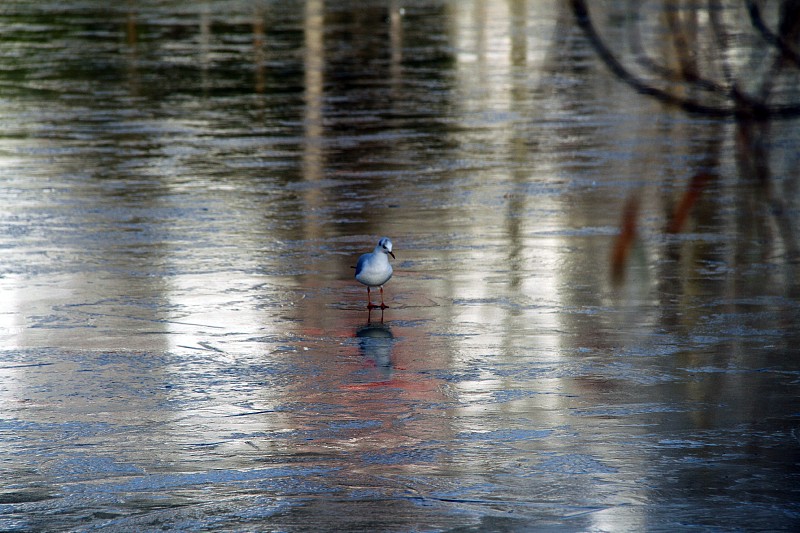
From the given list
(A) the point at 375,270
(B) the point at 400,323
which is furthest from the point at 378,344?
(A) the point at 375,270

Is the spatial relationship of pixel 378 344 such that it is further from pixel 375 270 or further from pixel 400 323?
pixel 375 270

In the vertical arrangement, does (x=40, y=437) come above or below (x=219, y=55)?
below

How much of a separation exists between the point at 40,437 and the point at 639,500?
3105mm

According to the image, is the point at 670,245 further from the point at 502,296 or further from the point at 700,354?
the point at 700,354

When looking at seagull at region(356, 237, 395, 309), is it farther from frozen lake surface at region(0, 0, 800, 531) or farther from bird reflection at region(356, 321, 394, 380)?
bird reflection at region(356, 321, 394, 380)

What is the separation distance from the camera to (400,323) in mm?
9672

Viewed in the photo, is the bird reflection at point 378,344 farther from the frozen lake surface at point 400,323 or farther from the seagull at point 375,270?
the seagull at point 375,270

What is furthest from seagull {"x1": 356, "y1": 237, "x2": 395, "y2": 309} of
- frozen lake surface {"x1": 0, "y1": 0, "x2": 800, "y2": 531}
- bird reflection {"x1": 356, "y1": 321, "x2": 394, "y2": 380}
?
bird reflection {"x1": 356, "y1": 321, "x2": 394, "y2": 380}

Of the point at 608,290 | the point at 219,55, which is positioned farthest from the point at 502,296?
the point at 219,55

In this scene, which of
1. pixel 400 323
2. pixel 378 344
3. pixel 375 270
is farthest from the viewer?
pixel 375 270

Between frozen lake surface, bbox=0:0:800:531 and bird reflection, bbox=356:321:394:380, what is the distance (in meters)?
0.04

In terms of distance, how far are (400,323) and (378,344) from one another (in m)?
0.57

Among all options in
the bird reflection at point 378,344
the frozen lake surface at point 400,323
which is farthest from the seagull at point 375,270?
the bird reflection at point 378,344

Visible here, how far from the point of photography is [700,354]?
8.85 meters
